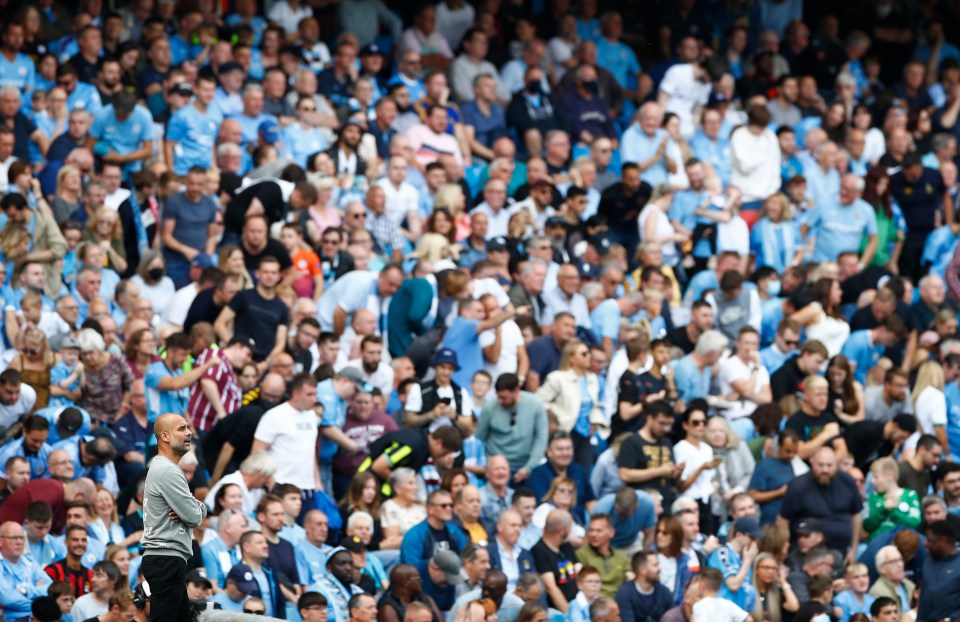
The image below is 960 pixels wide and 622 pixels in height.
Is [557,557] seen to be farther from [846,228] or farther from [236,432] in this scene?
[846,228]

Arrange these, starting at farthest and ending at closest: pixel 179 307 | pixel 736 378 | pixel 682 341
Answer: pixel 682 341
pixel 736 378
pixel 179 307

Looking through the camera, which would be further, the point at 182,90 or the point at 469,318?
the point at 182,90

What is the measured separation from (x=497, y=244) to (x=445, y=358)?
2420mm

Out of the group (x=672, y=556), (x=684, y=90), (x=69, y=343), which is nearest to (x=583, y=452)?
(x=672, y=556)

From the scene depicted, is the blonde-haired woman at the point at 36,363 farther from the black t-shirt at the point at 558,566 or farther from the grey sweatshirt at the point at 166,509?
the grey sweatshirt at the point at 166,509

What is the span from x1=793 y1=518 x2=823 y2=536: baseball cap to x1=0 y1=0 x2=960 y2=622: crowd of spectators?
5cm

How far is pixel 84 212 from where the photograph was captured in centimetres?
1661

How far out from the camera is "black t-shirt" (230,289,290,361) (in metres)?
15.4

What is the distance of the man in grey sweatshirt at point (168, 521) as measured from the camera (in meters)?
9.32

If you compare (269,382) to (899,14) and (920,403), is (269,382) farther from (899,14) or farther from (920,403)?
(899,14)

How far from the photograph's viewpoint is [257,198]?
1667 cm

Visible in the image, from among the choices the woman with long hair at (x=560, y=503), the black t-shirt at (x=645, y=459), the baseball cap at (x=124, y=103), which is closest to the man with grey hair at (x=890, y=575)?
the black t-shirt at (x=645, y=459)

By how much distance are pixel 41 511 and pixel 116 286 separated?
12.1ft

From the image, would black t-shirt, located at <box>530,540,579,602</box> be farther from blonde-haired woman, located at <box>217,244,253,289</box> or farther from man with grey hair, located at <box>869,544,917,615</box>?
blonde-haired woman, located at <box>217,244,253,289</box>
